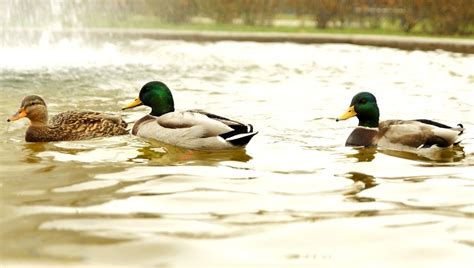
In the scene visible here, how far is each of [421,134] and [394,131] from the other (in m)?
0.25

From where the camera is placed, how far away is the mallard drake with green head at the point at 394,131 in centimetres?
673

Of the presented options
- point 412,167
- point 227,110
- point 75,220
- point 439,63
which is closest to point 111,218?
point 75,220

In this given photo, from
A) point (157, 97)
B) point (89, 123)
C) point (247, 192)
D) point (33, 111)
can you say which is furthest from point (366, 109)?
point (33, 111)

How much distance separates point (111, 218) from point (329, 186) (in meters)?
1.68

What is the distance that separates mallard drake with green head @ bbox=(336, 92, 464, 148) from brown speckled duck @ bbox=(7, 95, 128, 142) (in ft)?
7.41

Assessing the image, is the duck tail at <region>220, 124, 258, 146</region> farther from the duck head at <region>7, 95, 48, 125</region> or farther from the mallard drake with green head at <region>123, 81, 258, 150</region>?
the duck head at <region>7, 95, 48, 125</region>

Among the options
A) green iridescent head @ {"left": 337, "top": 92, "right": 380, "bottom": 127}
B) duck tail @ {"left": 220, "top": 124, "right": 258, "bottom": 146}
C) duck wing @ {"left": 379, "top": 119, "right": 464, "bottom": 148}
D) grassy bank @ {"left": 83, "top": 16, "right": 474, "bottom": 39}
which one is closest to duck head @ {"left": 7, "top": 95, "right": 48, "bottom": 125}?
duck tail @ {"left": 220, "top": 124, "right": 258, "bottom": 146}

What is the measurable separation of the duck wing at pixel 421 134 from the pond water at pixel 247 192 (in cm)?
13

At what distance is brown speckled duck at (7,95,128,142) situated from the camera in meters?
7.15

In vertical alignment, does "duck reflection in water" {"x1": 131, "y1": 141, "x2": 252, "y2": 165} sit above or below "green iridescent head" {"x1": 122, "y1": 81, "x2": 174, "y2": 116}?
below

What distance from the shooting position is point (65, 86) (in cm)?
1164

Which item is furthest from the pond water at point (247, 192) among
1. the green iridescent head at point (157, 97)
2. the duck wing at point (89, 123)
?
the green iridescent head at point (157, 97)

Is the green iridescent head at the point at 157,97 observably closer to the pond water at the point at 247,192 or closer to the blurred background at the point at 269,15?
the pond water at the point at 247,192

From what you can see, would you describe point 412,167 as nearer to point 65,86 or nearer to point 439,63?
point 65,86
